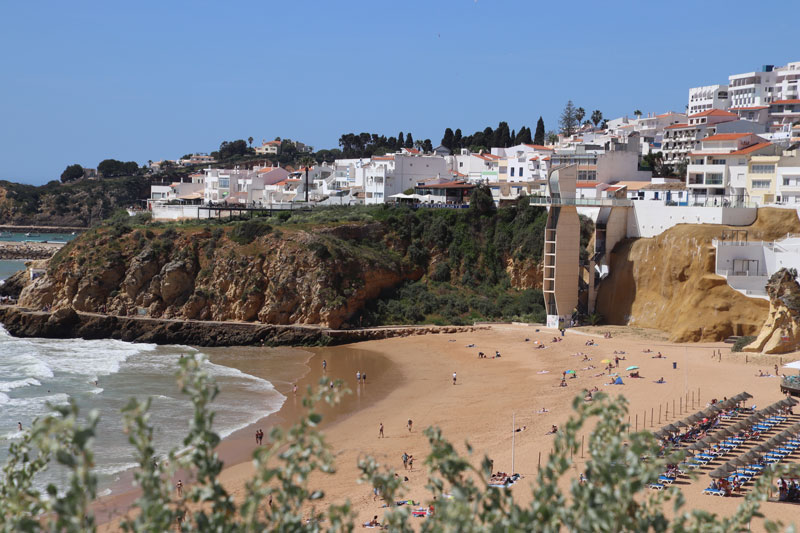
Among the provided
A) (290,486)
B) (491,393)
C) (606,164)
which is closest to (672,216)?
(606,164)

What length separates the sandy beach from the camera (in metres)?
22.6

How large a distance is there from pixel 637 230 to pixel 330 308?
16.5 meters

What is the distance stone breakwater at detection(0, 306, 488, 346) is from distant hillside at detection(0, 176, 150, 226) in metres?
75.5

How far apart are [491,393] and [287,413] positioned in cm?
762

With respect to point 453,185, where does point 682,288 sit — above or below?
below

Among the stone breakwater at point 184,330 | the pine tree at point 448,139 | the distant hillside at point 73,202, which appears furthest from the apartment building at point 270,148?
the stone breakwater at point 184,330

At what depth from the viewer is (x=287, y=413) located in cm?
2994

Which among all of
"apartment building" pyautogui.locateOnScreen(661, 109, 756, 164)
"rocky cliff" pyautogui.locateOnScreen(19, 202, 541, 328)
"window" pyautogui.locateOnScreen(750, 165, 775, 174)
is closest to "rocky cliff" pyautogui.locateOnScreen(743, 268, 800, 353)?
"window" pyautogui.locateOnScreen(750, 165, 775, 174)

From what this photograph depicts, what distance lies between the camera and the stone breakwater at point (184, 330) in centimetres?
4409

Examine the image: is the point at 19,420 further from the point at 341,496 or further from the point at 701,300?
the point at 701,300

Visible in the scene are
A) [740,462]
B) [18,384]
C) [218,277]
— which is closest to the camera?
[740,462]

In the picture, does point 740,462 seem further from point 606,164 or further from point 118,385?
point 606,164

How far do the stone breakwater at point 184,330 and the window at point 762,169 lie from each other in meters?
17.1

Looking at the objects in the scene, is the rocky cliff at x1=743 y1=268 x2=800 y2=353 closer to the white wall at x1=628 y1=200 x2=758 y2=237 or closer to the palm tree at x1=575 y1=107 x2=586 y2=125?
the white wall at x1=628 y1=200 x2=758 y2=237
